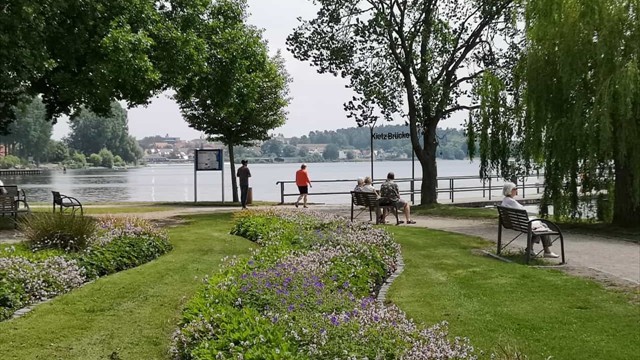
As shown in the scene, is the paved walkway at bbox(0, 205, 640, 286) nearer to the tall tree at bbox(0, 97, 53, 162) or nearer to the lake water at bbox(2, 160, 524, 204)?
the lake water at bbox(2, 160, 524, 204)

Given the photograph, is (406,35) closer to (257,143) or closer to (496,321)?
(257,143)

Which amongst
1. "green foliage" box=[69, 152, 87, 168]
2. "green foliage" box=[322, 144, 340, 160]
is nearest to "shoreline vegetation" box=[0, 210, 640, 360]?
"green foliage" box=[322, 144, 340, 160]

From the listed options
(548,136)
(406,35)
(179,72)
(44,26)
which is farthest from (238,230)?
(406,35)

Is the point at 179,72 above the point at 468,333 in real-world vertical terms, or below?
above

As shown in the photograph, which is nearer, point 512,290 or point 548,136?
point 512,290

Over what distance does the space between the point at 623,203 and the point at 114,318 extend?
13.7 meters

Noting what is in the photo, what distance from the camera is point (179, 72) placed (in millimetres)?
17656

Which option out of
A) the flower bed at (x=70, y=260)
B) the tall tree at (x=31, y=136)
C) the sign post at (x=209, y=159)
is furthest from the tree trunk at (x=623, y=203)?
the tall tree at (x=31, y=136)

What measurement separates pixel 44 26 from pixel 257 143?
59.2ft

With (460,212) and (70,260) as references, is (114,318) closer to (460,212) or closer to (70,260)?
(70,260)

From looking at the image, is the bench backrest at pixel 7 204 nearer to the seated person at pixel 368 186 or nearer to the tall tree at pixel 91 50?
the tall tree at pixel 91 50

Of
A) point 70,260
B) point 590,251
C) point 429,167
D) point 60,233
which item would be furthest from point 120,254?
point 429,167

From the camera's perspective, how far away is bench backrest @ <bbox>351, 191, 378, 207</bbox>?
1698cm

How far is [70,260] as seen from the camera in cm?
897
